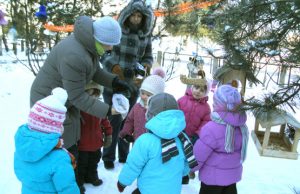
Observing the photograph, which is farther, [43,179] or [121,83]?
[121,83]

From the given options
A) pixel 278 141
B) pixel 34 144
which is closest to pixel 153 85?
pixel 34 144

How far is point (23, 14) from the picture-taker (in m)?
4.92

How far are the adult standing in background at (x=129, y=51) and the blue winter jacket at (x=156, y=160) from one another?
105cm

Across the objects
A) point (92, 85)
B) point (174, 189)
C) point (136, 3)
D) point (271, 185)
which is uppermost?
point (136, 3)

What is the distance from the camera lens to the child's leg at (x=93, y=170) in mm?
3064

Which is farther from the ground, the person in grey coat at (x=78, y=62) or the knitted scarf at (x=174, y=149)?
the person in grey coat at (x=78, y=62)

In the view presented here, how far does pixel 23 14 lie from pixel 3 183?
9.24ft

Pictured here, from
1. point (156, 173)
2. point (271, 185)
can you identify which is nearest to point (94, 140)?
point (156, 173)

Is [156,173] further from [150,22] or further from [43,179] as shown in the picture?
[150,22]

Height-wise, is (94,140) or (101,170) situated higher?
(94,140)

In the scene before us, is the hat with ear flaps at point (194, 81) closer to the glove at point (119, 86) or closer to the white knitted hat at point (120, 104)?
the glove at point (119, 86)

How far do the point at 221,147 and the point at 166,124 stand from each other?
0.56m

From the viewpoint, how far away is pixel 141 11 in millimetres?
3176

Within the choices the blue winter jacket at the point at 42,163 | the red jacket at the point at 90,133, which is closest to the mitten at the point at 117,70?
→ the red jacket at the point at 90,133
